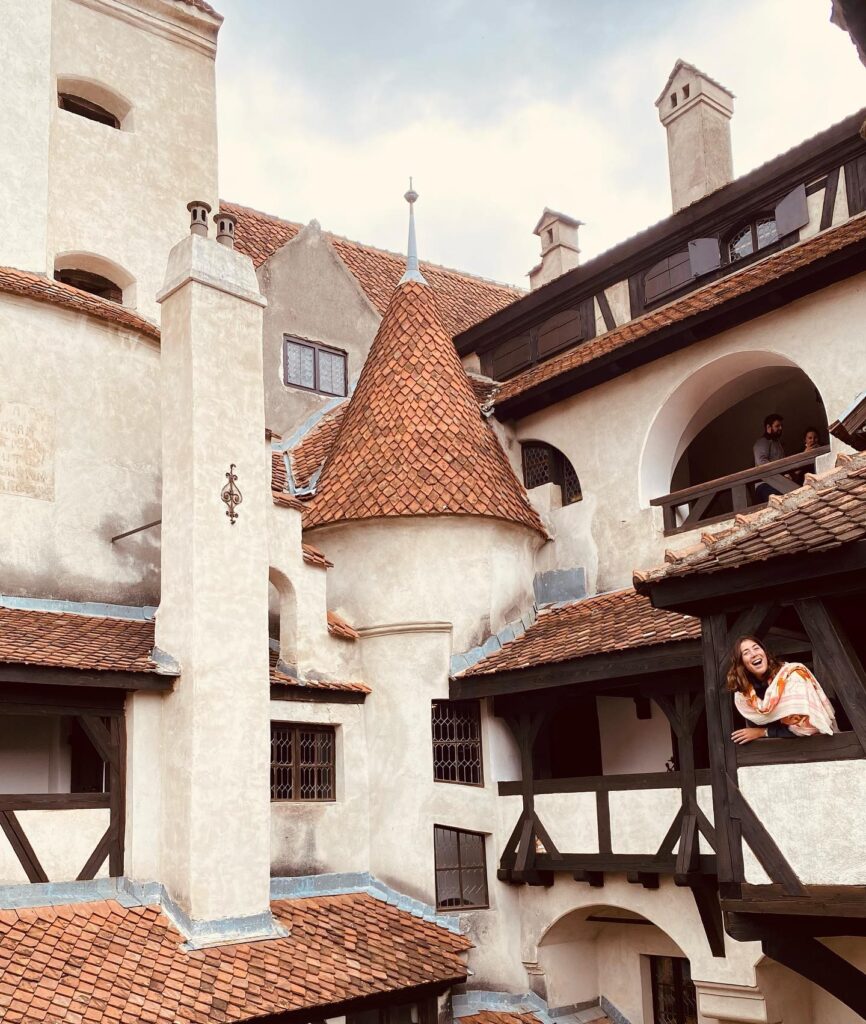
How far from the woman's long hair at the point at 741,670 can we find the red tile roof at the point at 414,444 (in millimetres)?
6942

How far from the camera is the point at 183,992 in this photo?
1052 centimetres

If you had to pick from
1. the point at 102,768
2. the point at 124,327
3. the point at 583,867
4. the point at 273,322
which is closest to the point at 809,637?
the point at 583,867

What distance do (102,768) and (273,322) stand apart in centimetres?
711

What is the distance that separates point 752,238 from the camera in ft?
50.6

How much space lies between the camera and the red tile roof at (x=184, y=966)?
32.8 feet

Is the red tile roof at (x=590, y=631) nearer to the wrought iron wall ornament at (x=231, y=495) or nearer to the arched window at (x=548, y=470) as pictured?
the arched window at (x=548, y=470)

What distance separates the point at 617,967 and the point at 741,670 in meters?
7.89

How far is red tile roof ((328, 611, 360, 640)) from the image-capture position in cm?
1476

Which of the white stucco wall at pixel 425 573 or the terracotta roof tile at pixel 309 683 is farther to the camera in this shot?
the white stucco wall at pixel 425 573

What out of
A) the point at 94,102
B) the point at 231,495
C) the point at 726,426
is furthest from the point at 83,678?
the point at 726,426

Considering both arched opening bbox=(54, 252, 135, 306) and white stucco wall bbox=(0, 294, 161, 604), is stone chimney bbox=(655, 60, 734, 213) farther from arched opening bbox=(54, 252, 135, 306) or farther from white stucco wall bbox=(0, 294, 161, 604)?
white stucco wall bbox=(0, 294, 161, 604)

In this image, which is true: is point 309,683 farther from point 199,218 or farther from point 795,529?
point 795,529

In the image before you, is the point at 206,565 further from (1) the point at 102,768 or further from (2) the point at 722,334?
(2) the point at 722,334

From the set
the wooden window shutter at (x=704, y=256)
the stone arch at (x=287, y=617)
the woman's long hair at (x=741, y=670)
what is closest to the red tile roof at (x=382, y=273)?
the wooden window shutter at (x=704, y=256)
